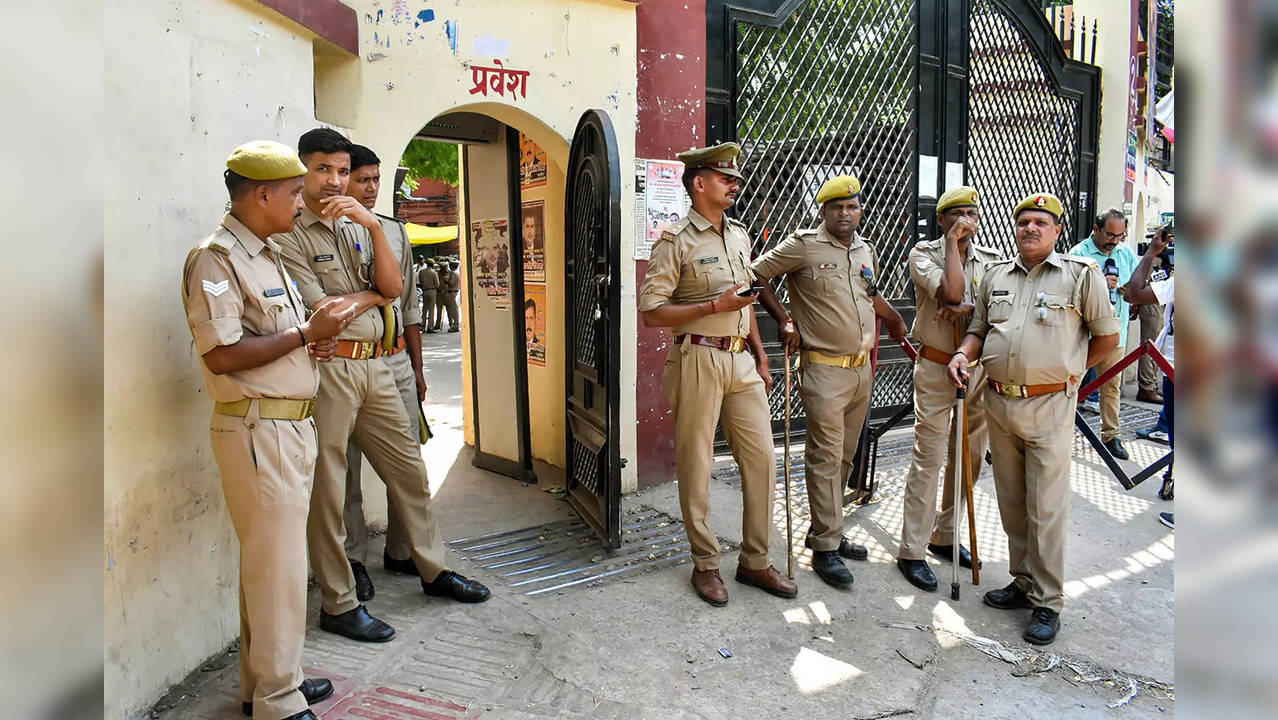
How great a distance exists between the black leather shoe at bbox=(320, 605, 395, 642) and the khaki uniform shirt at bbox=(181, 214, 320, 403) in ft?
3.81

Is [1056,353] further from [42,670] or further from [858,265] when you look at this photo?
[42,670]

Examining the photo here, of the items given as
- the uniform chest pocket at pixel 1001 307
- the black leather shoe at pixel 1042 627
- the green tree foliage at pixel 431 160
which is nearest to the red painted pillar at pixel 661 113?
the uniform chest pocket at pixel 1001 307

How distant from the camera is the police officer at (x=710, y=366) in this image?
3.92 meters

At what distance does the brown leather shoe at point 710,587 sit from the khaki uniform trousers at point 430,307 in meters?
14.8

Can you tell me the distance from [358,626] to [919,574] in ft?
8.66

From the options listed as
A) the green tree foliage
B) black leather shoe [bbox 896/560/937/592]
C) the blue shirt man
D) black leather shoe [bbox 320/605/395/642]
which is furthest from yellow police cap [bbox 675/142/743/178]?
the green tree foliage

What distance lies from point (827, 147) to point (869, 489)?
2926 mm

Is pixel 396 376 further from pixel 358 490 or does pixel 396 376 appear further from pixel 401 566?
pixel 401 566

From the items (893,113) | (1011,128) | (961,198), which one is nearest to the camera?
(961,198)

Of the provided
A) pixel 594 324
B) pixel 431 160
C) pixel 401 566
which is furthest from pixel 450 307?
pixel 401 566

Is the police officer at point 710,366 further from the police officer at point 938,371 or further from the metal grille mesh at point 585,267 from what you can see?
the police officer at point 938,371

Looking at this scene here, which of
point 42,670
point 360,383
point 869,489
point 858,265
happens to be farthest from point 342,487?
point 869,489

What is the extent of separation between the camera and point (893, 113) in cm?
729

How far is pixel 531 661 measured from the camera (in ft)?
11.0
